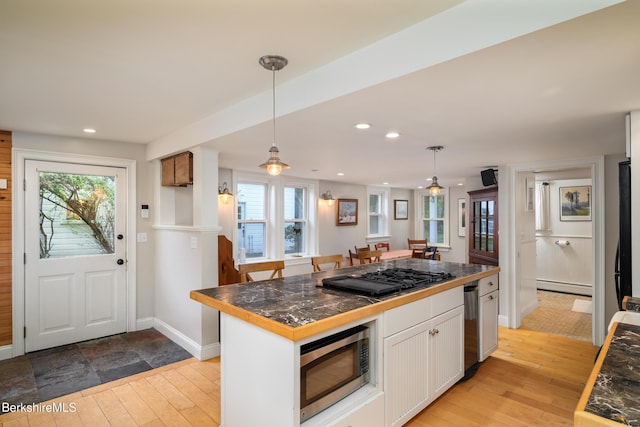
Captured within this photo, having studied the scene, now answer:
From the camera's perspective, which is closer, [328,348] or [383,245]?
[328,348]

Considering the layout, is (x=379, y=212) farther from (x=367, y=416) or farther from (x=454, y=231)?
(x=367, y=416)

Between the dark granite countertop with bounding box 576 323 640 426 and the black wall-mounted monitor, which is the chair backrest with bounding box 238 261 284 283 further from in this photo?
the black wall-mounted monitor

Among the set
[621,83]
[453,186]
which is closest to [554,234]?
[453,186]

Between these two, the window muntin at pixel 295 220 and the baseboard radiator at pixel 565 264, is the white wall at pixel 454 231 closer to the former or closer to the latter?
the baseboard radiator at pixel 565 264

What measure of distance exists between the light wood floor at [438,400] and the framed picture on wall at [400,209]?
4.87 m

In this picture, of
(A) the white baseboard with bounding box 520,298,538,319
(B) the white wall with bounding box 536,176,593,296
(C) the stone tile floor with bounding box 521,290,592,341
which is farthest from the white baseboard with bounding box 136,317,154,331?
(B) the white wall with bounding box 536,176,593,296

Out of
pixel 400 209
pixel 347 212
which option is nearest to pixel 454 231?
pixel 400 209

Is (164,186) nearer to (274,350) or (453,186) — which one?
(274,350)

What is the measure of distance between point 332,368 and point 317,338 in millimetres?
268

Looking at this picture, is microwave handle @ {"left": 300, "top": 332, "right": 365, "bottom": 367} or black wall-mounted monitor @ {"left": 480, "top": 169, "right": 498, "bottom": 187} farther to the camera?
black wall-mounted monitor @ {"left": 480, "top": 169, "right": 498, "bottom": 187}

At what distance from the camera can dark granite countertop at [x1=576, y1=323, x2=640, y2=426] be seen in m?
0.87

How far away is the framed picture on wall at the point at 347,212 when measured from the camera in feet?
21.7

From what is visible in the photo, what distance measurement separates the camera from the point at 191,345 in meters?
3.52

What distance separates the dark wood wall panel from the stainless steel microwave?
143 inches
